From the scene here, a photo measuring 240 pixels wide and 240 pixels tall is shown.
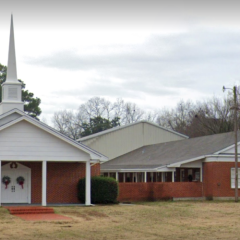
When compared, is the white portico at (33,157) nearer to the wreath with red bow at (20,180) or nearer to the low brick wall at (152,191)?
the wreath with red bow at (20,180)

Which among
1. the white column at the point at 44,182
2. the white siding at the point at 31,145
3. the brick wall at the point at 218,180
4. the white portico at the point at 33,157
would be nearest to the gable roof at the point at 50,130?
the white portico at the point at 33,157

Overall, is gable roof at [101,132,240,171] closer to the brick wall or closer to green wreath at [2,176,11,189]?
the brick wall

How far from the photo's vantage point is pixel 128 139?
53.9 meters

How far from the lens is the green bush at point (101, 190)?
32.0 metres

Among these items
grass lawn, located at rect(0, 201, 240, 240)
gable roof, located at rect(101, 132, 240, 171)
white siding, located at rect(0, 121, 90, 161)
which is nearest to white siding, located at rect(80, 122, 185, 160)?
gable roof, located at rect(101, 132, 240, 171)

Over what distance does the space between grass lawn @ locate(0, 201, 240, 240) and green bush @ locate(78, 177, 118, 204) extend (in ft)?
8.04

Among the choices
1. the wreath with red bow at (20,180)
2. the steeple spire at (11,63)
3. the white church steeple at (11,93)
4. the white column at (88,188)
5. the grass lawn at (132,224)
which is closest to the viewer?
the grass lawn at (132,224)

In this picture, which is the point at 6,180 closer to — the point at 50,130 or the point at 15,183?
the point at 15,183

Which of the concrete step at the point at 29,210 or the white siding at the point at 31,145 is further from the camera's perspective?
the white siding at the point at 31,145

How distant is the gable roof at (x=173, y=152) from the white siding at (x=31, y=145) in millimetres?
11225

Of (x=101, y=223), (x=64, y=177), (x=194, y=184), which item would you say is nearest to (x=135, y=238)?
(x=101, y=223)

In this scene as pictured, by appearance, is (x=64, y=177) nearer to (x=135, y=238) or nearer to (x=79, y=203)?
(x=79, y=203)

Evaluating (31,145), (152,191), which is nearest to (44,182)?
(31,145)

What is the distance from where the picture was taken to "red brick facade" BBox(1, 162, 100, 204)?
32312mm
